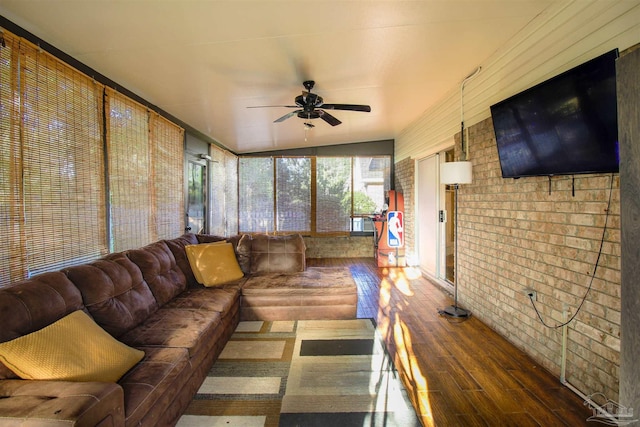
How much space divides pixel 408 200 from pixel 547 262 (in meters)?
3.70

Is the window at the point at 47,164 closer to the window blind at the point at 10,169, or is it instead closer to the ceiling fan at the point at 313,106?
the window blind at the point at 10,169

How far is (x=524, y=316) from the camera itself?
258 centimetres

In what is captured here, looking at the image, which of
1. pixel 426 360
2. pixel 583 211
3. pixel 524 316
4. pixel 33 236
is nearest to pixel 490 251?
pixel 524 316

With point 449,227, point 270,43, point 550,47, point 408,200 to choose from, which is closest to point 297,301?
point 270,43

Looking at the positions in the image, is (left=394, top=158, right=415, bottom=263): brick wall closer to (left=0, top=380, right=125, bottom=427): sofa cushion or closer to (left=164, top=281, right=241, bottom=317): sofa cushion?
(left=164, top=281, right=241, bottom=317): sofa cushion

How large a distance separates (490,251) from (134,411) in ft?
10.6

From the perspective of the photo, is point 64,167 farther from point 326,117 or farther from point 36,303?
point 326,117

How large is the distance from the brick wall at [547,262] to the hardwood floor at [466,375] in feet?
0.61

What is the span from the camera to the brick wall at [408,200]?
5742mm

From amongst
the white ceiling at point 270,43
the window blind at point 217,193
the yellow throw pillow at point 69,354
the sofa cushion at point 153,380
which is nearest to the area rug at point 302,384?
the sofa cushion at point 153,380

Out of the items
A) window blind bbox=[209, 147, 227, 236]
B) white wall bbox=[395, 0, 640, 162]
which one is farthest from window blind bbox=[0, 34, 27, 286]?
white wall bbox=[395, 0, 640, 162]

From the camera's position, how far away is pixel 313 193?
22.8 feet

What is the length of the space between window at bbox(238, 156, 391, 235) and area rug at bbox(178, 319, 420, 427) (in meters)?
4.13

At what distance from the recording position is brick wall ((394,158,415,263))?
18.8 feet
